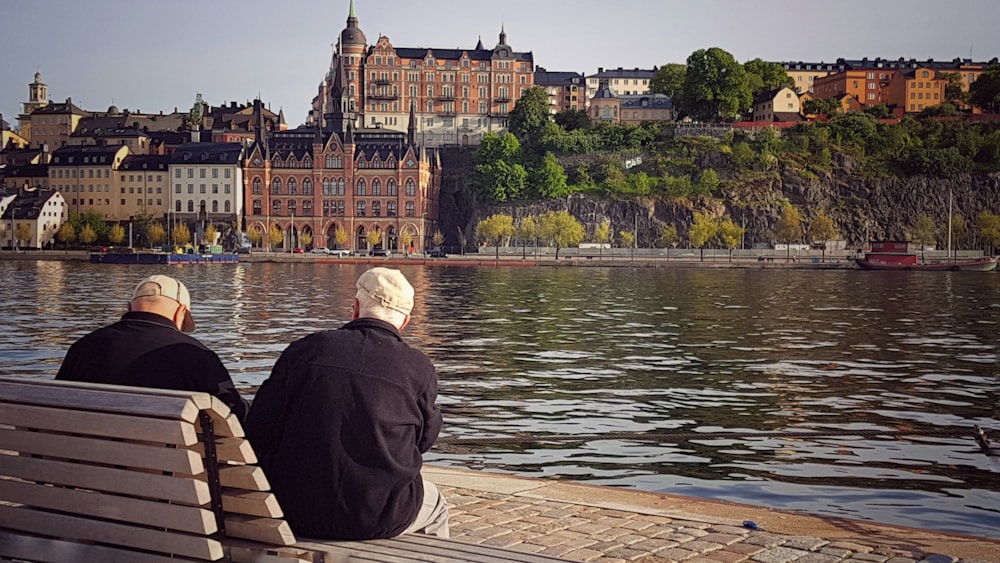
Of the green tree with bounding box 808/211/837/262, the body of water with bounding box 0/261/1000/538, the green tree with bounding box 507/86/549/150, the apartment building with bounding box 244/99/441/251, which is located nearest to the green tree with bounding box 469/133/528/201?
the green tree with bounding box 507/86/549/150

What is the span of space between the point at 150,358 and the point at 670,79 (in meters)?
156

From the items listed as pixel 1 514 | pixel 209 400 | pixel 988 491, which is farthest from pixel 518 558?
pixel 988 491

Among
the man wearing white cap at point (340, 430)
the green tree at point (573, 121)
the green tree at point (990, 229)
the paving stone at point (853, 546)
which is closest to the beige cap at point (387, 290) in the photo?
the man wearing white cap at point (340, 430)

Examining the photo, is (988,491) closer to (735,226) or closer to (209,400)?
(209,400)

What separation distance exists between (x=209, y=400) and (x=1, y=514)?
65.9 inches

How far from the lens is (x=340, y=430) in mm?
5812

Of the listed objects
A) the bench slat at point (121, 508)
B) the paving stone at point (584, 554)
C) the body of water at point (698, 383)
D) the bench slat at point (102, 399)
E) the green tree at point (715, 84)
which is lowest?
the body of water at point (698, 383)

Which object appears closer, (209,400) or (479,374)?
(209,400)

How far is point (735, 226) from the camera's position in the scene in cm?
13225

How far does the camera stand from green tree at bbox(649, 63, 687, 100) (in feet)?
513

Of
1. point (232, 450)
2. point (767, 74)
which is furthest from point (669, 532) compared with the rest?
point (767, 74)

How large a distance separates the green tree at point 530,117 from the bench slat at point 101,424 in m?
145

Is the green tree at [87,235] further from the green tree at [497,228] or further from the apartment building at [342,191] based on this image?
the green tree at [497,228]

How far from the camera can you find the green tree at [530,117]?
14900cm
